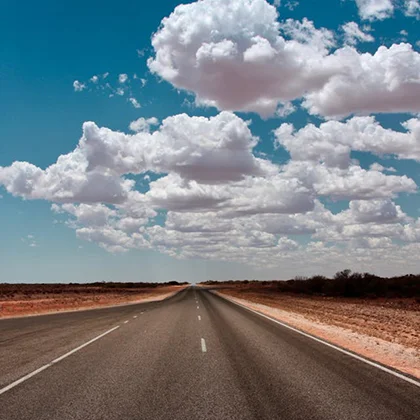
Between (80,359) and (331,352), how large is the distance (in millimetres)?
6348

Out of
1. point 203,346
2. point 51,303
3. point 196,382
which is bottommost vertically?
point 51,303

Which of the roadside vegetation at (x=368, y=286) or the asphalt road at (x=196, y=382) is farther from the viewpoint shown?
the roadside vegetation at (x=368, y=286)

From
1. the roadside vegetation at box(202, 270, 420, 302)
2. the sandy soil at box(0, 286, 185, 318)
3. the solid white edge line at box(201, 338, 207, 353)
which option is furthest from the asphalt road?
the roadside vegetation at box(202, 270, 420, 302)

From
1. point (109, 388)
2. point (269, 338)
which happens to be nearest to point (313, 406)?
point (109, 388)

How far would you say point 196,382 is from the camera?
322 inches

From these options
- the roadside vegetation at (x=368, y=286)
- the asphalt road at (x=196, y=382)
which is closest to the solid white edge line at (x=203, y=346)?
the asphalt road at (x=196, y=382)

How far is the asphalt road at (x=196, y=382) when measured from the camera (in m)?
6.27

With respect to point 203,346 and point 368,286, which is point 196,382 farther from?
point 368,286

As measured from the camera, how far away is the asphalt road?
6266 millimetres

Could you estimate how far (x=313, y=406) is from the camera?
21.4 feet

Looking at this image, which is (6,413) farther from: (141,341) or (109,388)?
(141,341)

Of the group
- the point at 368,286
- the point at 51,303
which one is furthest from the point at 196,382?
the point at 368,286

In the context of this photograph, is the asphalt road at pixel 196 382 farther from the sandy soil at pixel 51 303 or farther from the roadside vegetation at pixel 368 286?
the roadside vegetation at pixel 368 286

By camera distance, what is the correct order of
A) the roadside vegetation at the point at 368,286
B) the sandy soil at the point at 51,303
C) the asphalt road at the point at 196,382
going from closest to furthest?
1. the asphalt road at the point at 196,382
2. the sandy soil at the point at 51,303
3. the roadside vegetation at the point at 368,286
